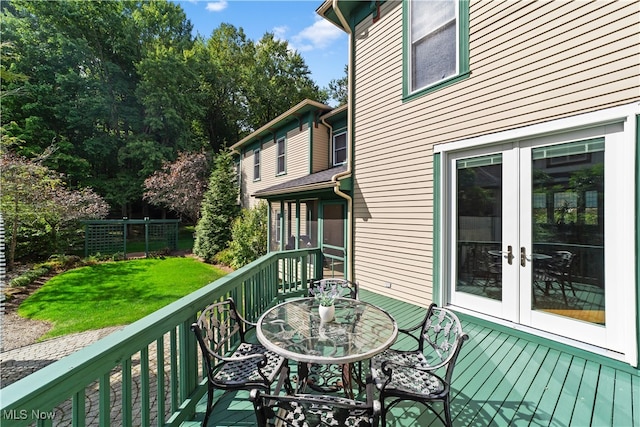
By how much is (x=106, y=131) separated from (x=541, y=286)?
24704 millimetres

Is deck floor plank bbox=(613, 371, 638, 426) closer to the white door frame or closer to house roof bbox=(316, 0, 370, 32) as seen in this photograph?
the white door frame

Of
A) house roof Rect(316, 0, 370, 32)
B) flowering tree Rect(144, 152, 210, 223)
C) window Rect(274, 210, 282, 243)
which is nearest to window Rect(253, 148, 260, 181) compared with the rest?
window Rect(274, 210, 282, 243)

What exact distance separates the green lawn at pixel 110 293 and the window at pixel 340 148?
5.69 m

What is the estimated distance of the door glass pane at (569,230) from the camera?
2717 mm

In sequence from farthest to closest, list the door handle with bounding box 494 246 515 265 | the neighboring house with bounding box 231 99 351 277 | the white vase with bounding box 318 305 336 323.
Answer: the neighboring house with bounding box 231 99 351 277
the door handle with bounding box 494 246 515 265
the white vase with bounding box 318 305 336 323

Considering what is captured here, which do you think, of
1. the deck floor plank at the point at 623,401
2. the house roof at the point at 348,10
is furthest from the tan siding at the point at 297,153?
the deck floor plank at the point at 623,401

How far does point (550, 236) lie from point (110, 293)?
953 cm

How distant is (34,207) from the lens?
30.3 feet

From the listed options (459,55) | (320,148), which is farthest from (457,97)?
(320,148)

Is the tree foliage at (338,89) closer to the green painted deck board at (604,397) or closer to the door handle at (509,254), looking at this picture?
the door handle at (509,254)

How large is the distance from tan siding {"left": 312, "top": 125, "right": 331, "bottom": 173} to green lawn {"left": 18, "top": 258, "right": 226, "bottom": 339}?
5192mm

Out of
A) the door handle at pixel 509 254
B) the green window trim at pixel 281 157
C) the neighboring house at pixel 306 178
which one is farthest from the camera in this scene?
the green window trim at pixel 281 157

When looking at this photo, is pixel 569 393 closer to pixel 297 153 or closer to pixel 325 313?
pixel 325 313

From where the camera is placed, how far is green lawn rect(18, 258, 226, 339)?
18.7 ft
